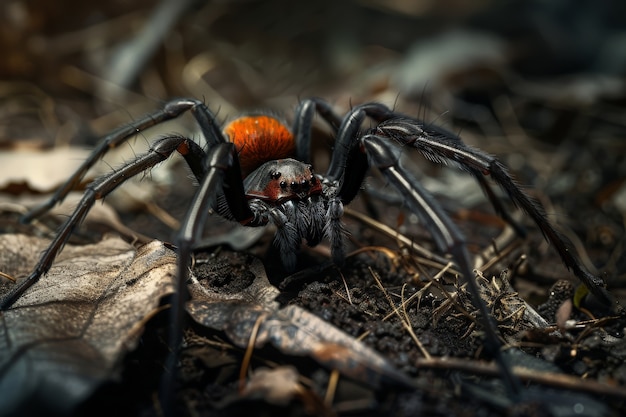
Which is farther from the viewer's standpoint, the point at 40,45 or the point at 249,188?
the point at 40,45

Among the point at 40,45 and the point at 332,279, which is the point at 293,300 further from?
the point at 40,45

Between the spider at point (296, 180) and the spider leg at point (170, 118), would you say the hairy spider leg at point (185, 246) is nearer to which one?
the spider at point (296, 180)

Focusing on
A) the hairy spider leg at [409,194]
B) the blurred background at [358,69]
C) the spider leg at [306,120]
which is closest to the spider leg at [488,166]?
the hairy spider leg at [409,194]

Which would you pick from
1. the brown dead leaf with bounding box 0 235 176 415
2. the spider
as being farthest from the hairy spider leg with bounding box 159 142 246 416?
the brown dead leaf with bounding box 0 235 176 415

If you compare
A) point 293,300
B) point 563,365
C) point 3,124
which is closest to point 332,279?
point 293,300

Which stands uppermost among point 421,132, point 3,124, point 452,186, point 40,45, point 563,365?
point 40,45

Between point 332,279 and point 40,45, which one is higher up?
point 40,45

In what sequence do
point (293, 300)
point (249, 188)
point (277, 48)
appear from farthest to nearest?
point (277, 48)
point (249, 188)
point (293, 300)

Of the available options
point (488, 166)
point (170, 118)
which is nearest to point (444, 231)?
point (488, 166)
